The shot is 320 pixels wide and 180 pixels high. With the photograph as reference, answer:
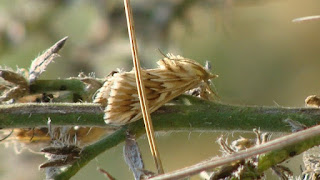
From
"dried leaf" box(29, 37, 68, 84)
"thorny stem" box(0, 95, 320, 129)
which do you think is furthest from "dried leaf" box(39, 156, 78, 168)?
"dried leaf" box(29, 37, 68, 84)

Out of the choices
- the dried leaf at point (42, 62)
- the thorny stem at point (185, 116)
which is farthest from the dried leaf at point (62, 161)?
the dried leaf at point (42, 62)

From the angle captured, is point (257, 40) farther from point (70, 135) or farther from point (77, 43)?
point (70, 135)

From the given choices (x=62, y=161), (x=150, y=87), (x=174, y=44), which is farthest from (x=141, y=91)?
(x=174, y=44)

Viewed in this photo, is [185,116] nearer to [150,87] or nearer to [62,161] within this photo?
[150,87]

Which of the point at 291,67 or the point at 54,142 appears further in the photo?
the point at 291,67

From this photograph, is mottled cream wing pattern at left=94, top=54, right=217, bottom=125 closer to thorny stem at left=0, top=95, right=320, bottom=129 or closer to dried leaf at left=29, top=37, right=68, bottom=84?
thorny stem at left=0, top=95, right=320, bottom=129

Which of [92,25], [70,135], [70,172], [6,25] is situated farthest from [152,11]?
[70,172]
